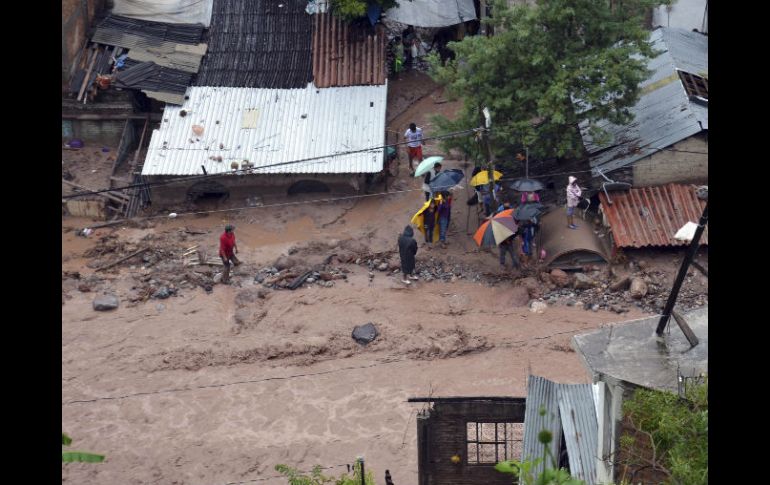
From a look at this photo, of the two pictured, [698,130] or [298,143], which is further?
[298,143]

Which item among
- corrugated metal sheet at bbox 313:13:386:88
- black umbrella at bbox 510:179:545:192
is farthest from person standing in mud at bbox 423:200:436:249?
corrugated metal sheet at bbox 313:13:386:88

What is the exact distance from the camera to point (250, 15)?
23125 millimetres

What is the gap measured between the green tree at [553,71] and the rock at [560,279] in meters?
2.36

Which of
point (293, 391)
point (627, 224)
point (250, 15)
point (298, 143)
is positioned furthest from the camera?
point (250, 15)

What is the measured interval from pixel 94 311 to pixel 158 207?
13.1 ft

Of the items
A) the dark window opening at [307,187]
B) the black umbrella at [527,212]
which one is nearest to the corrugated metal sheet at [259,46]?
the dark window opening at [307,187]

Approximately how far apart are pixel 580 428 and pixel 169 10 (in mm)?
17146

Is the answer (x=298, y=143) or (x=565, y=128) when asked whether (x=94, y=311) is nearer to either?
(x=298, y=143)

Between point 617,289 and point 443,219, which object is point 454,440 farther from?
point 443,219

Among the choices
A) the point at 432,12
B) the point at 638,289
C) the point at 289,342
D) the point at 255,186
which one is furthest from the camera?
the point at 432,12

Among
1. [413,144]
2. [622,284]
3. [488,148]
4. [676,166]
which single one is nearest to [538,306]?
[622,284]

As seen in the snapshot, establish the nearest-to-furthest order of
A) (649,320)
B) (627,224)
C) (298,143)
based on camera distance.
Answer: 1. (649,320)
2. (627,224)
3. (298,143)

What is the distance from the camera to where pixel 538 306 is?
16734 millimetres
